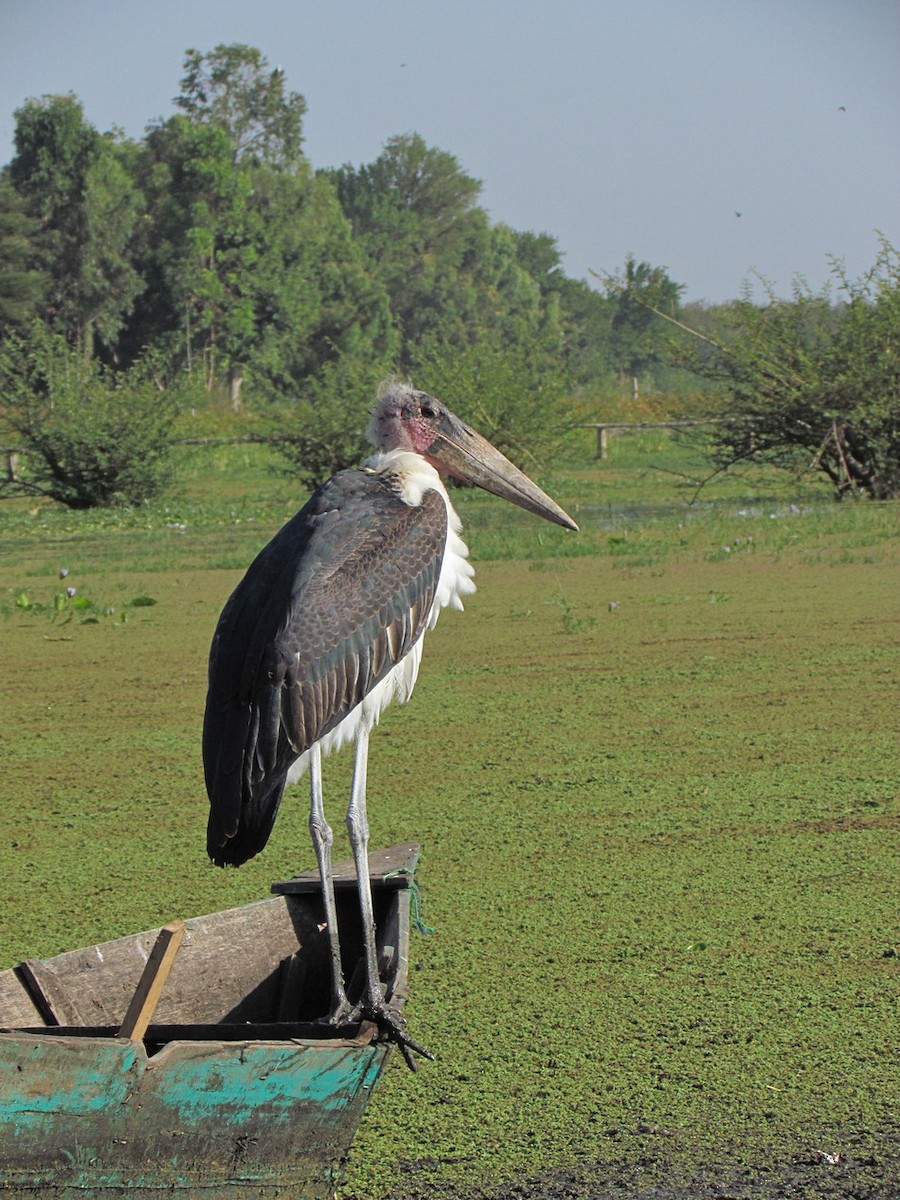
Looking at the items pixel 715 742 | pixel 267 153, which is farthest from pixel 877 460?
pixel 267 153

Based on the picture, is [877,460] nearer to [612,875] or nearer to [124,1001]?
[612,875]

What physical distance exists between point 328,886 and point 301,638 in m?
0.58

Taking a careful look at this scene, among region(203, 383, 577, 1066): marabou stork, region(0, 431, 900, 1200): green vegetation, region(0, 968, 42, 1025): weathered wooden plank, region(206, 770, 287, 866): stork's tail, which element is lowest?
region(0, 431, 900, 1200): green vegetation

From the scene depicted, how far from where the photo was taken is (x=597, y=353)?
2837 inches

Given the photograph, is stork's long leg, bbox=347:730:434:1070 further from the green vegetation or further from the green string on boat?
the green vegetation

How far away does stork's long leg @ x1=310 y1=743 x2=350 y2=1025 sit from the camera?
139 inches

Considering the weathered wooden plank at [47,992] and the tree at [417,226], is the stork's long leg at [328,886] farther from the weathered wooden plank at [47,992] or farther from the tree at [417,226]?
the tree at [417,226]

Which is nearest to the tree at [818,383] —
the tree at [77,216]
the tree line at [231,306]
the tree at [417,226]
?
the tree line at [231,306]

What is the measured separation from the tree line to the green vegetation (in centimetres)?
821

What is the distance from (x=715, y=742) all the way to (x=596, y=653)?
2188 mm

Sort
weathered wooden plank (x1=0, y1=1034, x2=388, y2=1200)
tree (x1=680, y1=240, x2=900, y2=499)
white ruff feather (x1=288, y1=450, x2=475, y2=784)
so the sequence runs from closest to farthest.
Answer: weathered wooden plank (x1=0, y1=1034, x2=388, y2=1200) < white ruff feather (x1=288, y1=450, x2=475, y2=784) < tree (x1=680, y1=240, x2=900, y2=499)

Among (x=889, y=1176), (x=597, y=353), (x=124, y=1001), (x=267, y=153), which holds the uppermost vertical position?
(x=267, y=153)

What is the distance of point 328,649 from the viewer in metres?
3.67

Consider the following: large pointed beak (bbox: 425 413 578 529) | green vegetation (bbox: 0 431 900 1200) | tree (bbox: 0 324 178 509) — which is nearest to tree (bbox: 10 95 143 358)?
tree (bbox: 0 324 178 509)
